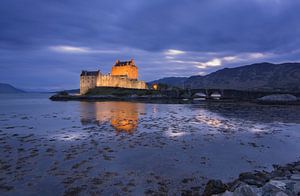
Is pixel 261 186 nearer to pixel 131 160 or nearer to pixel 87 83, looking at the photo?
pixel 131 160

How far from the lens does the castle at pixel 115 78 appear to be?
11362 cm

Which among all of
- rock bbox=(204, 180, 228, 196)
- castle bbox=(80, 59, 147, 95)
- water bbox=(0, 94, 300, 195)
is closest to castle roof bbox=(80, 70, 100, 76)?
castle bbox=(80, 59, 147, 95)

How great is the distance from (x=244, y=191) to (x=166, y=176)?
485 cm

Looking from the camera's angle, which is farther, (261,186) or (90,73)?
(90,73)

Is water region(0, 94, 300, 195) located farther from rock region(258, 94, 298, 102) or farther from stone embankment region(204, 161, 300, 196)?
rock region(258, 94, 298, 102)

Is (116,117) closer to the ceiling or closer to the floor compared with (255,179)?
closer to the floor

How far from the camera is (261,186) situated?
28.1 feet

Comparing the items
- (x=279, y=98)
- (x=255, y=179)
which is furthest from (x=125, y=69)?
(x=255, y=179)

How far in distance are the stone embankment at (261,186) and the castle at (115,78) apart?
107947mm

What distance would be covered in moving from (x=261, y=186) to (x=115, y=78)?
11327 cm

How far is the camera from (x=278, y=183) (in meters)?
7.55

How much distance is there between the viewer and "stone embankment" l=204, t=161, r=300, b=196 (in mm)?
6568

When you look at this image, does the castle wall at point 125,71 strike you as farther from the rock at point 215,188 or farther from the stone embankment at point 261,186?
the rock at point 215,188

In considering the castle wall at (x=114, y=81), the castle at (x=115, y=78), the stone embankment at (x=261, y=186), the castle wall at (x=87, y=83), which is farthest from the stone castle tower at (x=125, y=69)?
the stone embankment at (x=261, y=186)
